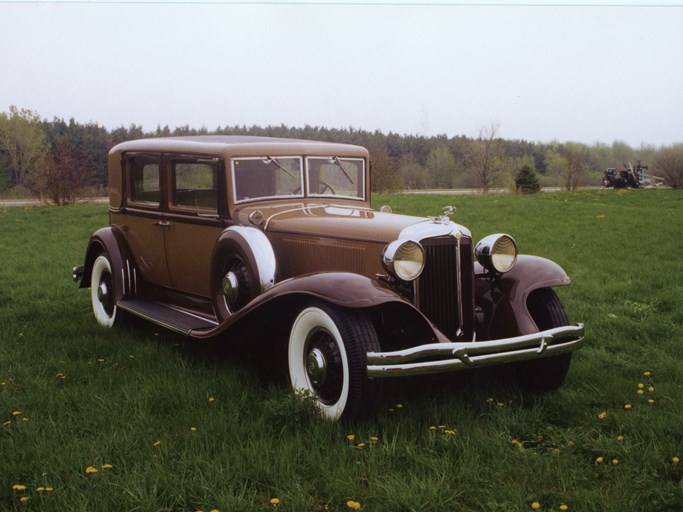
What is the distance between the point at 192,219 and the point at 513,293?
257 centimetres

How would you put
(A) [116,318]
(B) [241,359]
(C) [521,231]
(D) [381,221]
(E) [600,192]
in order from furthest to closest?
1. (E) [600,192]
2. (C) [521,231]
3. (A) [116,318]
4. (B) [241,359]
5. (D) [381,221]

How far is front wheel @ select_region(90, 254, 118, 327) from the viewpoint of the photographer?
6312 mm

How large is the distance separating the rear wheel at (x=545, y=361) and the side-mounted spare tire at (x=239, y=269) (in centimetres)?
173

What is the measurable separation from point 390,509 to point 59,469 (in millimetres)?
1522

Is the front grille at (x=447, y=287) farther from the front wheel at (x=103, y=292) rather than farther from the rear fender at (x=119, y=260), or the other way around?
the front wheel at (x=103, y=292)

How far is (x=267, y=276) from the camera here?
14.9 ft

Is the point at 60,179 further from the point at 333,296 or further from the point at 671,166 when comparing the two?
the point at 671,166

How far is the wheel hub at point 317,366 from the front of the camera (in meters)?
3.84

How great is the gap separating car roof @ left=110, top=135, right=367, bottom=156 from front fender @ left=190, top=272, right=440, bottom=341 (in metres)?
1.47

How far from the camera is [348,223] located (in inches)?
180

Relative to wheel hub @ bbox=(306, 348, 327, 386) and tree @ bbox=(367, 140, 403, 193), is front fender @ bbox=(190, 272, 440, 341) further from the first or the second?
tree @ bbox=(367, 140, 403, 193)

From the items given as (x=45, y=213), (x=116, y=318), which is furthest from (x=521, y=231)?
(x=45, y=213)

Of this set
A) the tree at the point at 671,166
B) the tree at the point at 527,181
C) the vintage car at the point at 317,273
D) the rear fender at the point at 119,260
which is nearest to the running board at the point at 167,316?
the vintage car at the point at 317,273

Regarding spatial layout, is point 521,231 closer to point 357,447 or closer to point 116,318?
point 116,318
